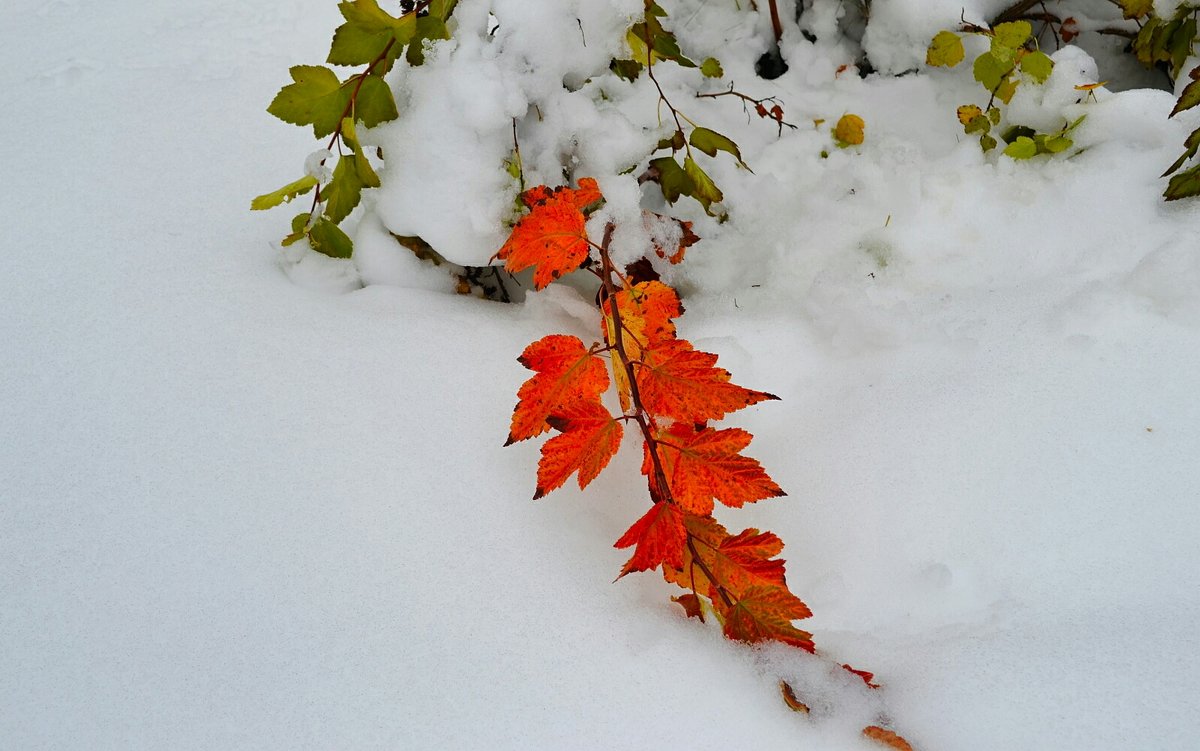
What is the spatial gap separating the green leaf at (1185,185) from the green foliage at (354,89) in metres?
0.91

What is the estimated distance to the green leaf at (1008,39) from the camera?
1085mm

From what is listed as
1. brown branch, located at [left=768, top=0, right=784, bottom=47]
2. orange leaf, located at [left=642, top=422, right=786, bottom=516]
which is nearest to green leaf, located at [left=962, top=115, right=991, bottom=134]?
brown branch, located at [left=768, top=0, right=784, bottom=47]

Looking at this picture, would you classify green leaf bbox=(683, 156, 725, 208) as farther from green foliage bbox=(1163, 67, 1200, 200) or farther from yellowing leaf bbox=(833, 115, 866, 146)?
green foliage bbox=(1163, 67, 1200, 200)

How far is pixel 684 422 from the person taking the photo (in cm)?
76

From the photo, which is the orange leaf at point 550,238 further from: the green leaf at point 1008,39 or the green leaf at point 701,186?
the green leaf at point 1008,39

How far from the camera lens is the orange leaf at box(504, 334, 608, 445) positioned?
29.8 inches

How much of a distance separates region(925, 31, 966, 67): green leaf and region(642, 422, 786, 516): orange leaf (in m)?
0.79

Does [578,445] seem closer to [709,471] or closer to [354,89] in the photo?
[709,471]

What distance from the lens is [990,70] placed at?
1110 millimetres

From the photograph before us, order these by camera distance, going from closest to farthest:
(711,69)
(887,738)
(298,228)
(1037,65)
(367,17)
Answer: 1. (887,738)
2. (367,17)
3. (298,228)
4. (1037,65)
5. (711,69)

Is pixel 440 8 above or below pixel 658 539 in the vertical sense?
above

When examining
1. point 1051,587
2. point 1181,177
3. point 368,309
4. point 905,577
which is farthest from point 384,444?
point 1181,177

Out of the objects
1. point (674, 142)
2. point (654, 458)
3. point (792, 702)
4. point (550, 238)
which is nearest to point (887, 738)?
point (792, 702)

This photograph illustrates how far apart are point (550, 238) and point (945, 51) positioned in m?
0.71
